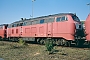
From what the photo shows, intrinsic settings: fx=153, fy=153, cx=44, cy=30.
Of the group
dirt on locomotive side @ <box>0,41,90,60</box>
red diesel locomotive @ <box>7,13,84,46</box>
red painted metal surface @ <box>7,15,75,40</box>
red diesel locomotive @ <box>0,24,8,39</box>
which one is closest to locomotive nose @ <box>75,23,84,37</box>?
red diesel locomotive @ <box>7,13,84,46</box>

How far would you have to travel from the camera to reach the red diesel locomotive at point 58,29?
16.0 meters

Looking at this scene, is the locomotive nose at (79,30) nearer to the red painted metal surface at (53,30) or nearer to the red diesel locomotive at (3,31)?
the red painted metal surface at (53,30)

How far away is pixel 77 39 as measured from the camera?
15734 mm

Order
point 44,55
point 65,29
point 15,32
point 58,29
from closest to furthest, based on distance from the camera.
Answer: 1. point 44,55
2. point 65,29
3. point 58,29
4. point 15,32

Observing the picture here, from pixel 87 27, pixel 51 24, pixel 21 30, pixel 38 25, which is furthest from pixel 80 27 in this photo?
pixel 21 30

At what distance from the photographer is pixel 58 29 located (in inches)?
685

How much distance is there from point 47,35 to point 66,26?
3327 millimetres

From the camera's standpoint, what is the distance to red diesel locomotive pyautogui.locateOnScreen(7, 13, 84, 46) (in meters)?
16.0

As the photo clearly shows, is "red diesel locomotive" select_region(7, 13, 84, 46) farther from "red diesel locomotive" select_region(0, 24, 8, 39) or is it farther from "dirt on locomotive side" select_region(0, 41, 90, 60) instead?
"red diesel locomotive" select_region(0, 24, 8, 39)

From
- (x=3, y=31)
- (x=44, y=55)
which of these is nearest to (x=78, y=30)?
(x=44, y=55)

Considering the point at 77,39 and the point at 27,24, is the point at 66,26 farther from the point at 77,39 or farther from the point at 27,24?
the point at 27,24

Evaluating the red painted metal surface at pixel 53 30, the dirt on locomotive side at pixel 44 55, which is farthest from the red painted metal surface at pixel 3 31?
the dirt on locomotive side at pixel 44 55

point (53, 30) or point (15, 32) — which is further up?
point (15, 32)

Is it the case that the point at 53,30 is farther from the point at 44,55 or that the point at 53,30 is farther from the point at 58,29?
the point at 44,55
